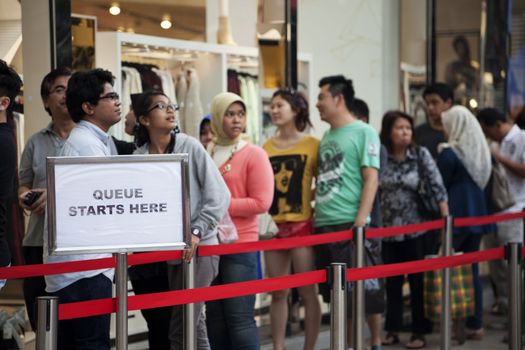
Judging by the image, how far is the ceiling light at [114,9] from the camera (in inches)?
331

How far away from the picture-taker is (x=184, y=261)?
6.34 meters

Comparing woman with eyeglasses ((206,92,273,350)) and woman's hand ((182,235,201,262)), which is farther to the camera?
woman with eyeglasses ((206,92,273,350))

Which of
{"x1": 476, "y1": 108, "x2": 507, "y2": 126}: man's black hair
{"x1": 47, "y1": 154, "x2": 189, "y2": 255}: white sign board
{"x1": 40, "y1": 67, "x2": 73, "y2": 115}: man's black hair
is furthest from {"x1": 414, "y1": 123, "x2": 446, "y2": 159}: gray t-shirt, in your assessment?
{"x1": 47, "y1": 154, "x2": 189, "y2": 255}: white sign board

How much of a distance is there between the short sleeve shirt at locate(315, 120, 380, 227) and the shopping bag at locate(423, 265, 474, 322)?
1.48 metres

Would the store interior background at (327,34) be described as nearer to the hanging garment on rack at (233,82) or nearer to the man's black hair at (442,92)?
the hanging garment on rack at (233,82)

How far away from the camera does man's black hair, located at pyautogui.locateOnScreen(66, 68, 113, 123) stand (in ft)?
20.0

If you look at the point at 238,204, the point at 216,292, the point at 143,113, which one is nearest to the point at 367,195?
the point at 238,204

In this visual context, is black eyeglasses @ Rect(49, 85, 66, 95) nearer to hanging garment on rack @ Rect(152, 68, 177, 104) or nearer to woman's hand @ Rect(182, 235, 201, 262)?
woman's hand @ Rect(182, 235, 201, 262)

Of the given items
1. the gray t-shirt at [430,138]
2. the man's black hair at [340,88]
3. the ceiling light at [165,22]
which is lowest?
the gray t-shirt at [430,138]

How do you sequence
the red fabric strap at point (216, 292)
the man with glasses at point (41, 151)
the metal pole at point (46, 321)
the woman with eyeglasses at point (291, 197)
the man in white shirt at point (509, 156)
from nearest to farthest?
the metal pole at point (46, 321) < the red fabric strap at point (216, 292) < the man with glasses at point (41, 151) < the woman with eyeglasses at point (291, 197) < the man in white shirt at point (509, 156)

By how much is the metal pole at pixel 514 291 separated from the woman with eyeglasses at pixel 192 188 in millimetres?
1928

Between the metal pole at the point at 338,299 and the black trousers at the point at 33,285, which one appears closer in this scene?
the metal pole at the point at 338,299

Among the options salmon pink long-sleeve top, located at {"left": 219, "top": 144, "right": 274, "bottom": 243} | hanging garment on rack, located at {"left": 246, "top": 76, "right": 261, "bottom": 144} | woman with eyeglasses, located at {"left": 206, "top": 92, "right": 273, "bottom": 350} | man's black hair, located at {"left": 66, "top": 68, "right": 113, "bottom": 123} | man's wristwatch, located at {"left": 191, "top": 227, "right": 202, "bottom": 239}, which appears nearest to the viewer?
man's black hair, located at {"left": 66, "top": 68, "right": 113, "bottom": 123}

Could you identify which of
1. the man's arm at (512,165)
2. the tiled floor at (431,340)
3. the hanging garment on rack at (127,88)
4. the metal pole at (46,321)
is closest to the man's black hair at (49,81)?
the hanging garment on rack at (127,88)
